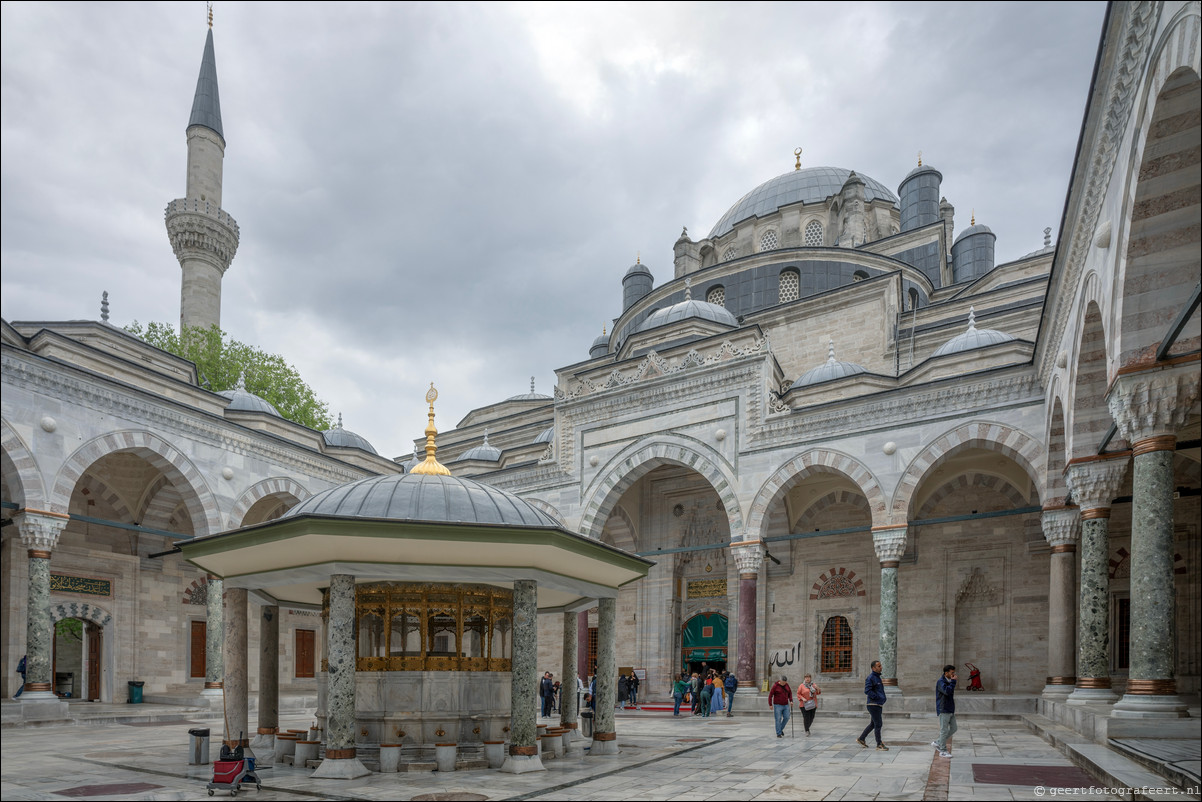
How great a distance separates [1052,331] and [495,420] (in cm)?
1930

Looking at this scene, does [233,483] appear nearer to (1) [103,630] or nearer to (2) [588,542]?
(1) [103,630]

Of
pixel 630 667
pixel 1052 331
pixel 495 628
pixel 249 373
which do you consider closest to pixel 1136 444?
pixel 1052 331

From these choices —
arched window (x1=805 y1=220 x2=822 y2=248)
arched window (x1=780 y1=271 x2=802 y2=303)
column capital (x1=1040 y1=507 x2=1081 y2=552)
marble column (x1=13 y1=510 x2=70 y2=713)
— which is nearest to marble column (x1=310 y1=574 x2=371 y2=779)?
marble column (x1=13 y1=510 x2=70 y2=713)

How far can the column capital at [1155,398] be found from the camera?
737cm

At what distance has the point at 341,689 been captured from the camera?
24.3 feet

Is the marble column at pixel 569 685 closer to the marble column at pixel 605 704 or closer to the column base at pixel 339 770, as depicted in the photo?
the marble column at pixel 605 704

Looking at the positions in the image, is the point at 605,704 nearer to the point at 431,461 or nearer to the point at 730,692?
the point at 431,461

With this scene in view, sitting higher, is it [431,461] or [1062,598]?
[431,461]

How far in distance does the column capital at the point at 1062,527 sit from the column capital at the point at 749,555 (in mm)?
5127

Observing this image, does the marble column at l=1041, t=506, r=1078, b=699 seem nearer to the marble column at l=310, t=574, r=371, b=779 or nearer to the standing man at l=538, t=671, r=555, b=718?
the standing man at l=538, t=671, r=555, b=718

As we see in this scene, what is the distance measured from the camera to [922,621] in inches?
671

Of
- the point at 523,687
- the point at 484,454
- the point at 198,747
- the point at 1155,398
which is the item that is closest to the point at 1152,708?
the point at 1155,398

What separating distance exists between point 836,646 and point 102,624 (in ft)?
50.4

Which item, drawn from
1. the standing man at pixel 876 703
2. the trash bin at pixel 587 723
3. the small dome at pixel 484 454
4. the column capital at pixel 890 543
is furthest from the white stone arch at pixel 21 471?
the column capital at pixel 890 543
